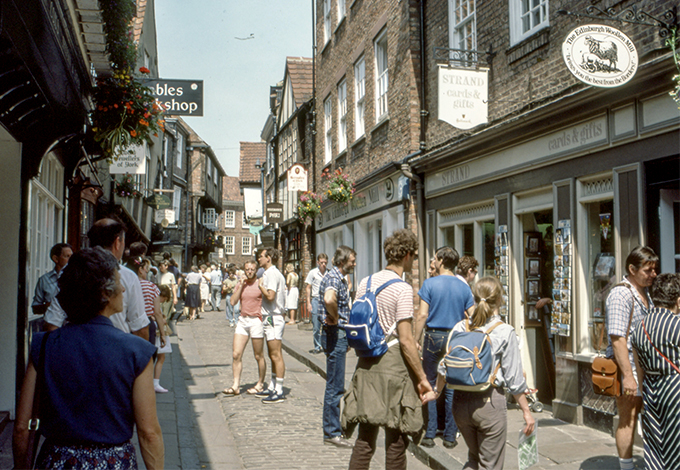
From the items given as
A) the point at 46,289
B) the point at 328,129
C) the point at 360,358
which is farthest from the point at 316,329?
the point at 360,358

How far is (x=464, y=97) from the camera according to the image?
8961mm

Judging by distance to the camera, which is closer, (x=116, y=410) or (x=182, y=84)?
(x=116, y=410)

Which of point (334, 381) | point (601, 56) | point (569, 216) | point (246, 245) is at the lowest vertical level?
point (334, 381)

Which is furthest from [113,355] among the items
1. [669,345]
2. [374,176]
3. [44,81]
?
[374,176]

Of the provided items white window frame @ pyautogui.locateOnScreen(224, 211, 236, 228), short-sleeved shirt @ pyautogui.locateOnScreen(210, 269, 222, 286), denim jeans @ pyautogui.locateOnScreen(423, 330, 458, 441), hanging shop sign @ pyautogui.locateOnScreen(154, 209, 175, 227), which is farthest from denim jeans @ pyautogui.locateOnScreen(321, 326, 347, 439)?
white window frame @ pyautogui.locateOnScreen(224, 211, 236, 228)

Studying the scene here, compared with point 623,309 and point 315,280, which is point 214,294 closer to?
point 315,280

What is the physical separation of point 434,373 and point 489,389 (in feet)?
7.50

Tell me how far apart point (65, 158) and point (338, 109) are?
8.92 metres

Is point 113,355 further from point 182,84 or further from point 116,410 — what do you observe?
point 182,84

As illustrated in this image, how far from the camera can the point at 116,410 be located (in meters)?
2.50

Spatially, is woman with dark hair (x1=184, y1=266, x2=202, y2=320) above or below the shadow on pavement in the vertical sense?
above

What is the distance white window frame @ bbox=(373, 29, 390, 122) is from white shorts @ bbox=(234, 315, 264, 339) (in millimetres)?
6288

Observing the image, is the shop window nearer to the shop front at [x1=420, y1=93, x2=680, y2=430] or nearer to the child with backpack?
the shop front at [x1=420, y1=93, x2=680, y2=430]

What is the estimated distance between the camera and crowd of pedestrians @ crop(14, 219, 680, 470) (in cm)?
249
